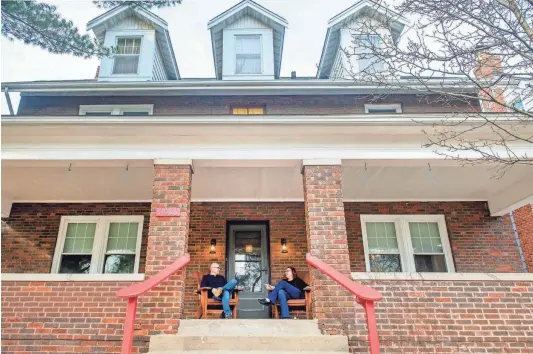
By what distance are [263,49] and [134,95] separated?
3.21 metres

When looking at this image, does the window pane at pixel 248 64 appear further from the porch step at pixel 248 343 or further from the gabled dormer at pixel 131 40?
the porch step at pixel 248 343

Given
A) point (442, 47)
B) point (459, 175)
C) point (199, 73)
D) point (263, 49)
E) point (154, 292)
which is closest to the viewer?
point (442, 47)

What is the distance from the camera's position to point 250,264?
794 cm

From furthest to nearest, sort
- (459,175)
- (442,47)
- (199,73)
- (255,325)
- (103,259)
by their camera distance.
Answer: (199,73) → (103,259) → (459,175) → (255,325) → (442,47)

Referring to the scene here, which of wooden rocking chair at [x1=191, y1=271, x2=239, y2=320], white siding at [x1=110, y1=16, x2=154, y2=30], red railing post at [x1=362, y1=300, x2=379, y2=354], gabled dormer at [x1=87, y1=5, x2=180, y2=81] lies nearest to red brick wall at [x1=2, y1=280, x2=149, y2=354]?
wooden rocking chair at [x1=191, y1=271, x2=239, y2=320]

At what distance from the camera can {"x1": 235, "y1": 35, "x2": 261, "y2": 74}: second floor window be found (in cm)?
901

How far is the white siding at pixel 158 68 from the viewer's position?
9.26 meters

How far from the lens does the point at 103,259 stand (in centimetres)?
780

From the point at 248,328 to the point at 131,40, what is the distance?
7.63m

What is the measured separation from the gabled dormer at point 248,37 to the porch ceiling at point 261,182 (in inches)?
113

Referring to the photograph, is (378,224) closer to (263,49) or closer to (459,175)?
(459,175)

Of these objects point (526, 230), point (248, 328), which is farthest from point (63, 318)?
point (526, 230)

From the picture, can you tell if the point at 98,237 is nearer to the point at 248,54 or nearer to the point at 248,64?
the point at 248,64

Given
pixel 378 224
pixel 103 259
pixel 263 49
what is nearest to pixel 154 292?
pixel 103 259
